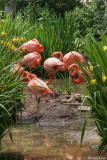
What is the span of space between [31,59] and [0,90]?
260 cm

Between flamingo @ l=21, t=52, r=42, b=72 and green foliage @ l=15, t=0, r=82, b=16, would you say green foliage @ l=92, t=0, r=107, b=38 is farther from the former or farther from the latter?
flamingo @ l=21, t=52, r=42, b=72

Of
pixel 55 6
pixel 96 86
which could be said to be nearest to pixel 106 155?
pixel 96 86

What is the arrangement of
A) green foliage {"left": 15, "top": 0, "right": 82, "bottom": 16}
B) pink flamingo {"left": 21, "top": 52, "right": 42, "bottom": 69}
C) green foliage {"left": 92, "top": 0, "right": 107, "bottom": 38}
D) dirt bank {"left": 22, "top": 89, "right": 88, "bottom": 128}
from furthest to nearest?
green foliage {"left": 15, "top": 0, "right": 82, "bottom": 16} < green foliage {"left": 92, "top": 0, "right": 107, "bottom": 38} < pink flamingo {"left": 21, "top": 52, "right": 42, "bottom": 69} < dirt bank {"left": 22, "top": 89, "right": 88, "bottom": 128}

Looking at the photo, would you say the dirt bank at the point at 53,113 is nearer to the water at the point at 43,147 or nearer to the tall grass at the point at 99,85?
the water at the point at 43,147

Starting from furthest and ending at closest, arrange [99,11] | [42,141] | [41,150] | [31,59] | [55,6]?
1. [55,6]
2. [99,11]
3. [31,59]
4. [42,141]
5. [41,150]

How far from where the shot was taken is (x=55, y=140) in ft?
15.6

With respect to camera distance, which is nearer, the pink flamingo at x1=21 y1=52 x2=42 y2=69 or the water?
the water

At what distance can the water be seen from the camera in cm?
399

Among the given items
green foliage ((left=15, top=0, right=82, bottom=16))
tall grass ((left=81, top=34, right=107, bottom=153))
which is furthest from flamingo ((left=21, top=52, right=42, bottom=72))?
green foliage ((left=15, top=0, right=82, bottom=16))

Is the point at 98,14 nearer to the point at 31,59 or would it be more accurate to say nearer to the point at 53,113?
the point at 31,59

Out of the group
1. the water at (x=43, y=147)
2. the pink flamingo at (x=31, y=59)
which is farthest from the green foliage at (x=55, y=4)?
the water at (x=43, y=147)

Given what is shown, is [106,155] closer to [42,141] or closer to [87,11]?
[42,141]

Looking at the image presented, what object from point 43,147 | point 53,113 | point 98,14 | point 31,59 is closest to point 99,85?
point 43,147

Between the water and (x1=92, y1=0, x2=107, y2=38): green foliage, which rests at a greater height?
the water
